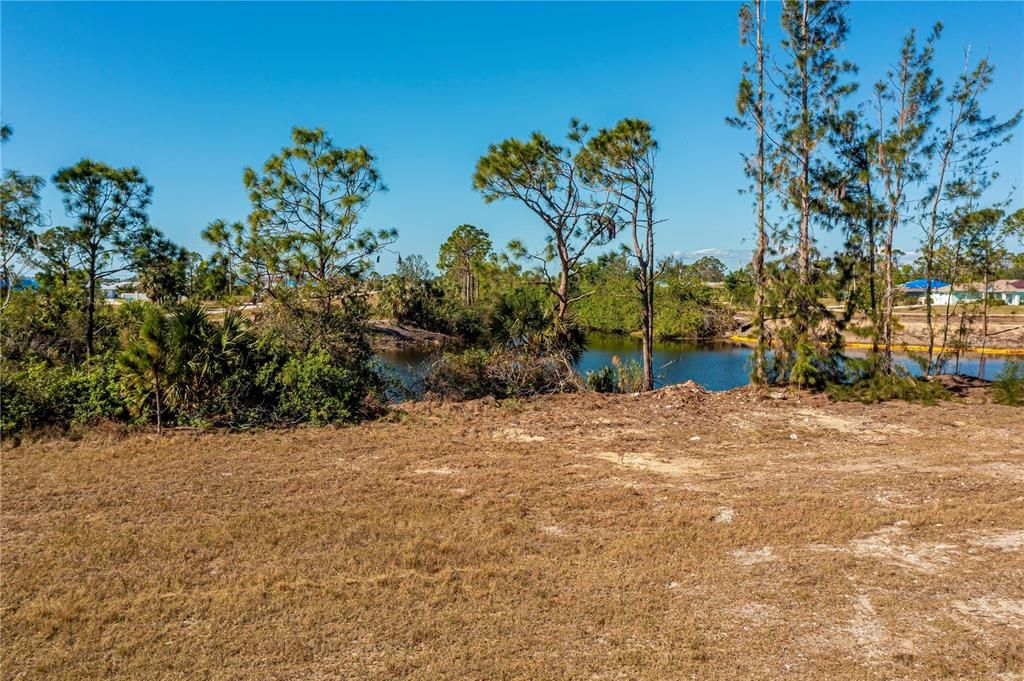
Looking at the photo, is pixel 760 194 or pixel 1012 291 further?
pixel 1012 291

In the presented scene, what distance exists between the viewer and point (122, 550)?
5.86 m

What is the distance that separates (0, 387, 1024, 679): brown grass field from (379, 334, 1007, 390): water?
19.6 ft

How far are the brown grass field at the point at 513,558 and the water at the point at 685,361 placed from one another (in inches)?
235

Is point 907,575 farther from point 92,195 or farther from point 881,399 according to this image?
point 92,195

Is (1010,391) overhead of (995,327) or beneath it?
beneath

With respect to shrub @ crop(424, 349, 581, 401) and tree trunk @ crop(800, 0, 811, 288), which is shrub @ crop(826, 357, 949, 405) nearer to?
tree trunk @ crop(800, 0, 811, 288)

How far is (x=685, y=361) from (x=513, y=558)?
29.1 m

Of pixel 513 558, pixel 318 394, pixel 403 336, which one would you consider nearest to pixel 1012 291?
pixel 403 336

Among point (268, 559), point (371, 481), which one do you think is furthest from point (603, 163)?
point (268, 559)

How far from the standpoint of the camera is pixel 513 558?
5.73 m

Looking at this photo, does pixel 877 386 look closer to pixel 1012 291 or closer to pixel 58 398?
pixel 58 398

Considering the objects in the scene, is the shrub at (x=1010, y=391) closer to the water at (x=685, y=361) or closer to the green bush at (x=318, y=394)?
the water at (x=685, y=361)

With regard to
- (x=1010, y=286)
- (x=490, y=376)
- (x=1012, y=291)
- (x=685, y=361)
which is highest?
(x=1010, y=286)

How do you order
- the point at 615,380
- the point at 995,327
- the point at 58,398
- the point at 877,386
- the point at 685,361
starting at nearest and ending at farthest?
1. the point at 58,398
2. the point at 877,386
3. the point at 615,380
4. the point at 685,361
5. the point at 995,327
